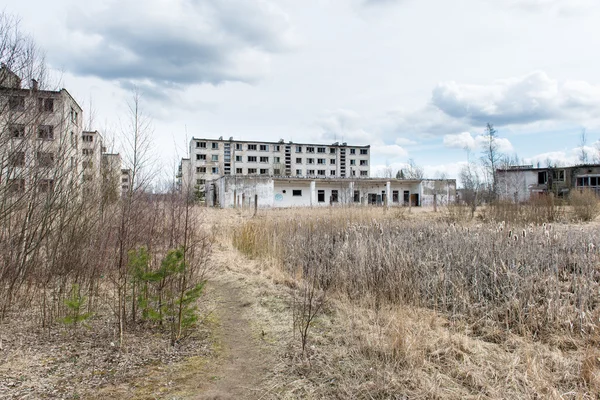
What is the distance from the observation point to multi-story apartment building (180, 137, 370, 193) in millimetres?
56500

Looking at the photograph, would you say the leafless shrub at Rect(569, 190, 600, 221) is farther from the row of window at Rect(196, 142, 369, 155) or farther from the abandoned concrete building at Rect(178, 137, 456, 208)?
the row of window at Rect(196, 142, 369, 155)

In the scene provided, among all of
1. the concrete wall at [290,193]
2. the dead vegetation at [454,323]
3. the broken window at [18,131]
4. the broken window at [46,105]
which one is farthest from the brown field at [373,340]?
the concrete wall at [290,193]

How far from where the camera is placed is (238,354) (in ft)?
13.2

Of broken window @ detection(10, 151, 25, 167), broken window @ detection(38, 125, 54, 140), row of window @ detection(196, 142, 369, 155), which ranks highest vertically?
row of window @ detection(196, 142, 369, 155)

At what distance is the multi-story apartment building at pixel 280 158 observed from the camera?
5650cm

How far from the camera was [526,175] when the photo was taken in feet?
139

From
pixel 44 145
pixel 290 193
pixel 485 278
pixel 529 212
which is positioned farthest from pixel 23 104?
pixel 290 193

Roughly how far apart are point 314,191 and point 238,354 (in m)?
34.8

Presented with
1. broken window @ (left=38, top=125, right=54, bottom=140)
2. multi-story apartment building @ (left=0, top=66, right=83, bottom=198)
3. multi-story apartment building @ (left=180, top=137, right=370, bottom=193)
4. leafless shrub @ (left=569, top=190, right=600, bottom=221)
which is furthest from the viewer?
multi-story apartment building @ (left=180, top=137, right=370, bottom=193)

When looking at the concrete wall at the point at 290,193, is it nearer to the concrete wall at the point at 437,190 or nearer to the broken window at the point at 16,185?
the concrete wall at the point at 437,190

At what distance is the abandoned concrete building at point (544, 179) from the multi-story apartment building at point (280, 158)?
67.9 feet

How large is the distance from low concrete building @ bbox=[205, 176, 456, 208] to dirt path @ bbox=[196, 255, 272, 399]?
2436cm

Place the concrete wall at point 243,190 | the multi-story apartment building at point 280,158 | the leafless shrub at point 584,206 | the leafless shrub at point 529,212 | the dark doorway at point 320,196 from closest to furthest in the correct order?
the leafless shrub at point 529,212 < the leafless shrub at point 584,206 < the concrete wall at point 243,190 < the dark doorway at point 320,196 < the multi-story apartment building at point 280,158

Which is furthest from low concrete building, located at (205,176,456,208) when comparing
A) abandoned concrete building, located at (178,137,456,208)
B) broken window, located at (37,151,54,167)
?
broken window, located at (37,151,54,167)
